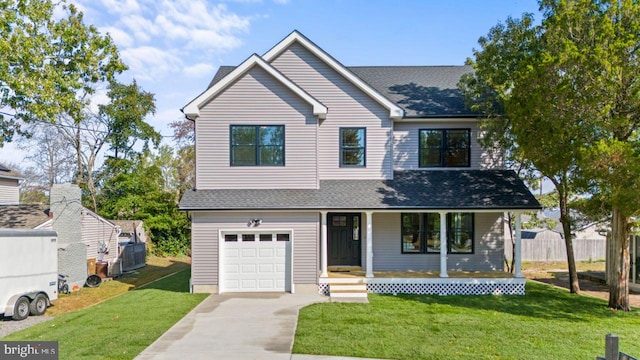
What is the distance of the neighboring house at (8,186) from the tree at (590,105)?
27.3 meters

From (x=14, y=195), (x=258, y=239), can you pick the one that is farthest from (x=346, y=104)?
(x=14, y=195)

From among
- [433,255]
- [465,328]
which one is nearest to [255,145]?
[433,255]

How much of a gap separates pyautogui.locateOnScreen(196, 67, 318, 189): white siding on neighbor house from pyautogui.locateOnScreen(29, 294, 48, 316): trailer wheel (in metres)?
6.23

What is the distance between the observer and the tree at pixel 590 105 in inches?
453

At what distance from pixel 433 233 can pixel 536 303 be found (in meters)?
4.46

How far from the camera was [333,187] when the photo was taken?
16.3m

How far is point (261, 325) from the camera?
11.0 meters

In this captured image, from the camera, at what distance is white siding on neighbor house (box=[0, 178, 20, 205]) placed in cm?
2541

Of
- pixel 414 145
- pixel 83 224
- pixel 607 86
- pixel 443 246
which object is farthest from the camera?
pixel 83 224

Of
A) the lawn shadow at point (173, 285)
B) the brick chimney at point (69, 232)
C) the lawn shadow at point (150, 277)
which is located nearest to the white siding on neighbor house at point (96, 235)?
the lawn shadow at point (150, 277)

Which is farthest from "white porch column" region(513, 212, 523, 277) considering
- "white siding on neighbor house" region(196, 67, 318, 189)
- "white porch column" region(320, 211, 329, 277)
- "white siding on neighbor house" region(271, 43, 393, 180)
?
"white siding on neighbor house" region(196, 67, 318, 189)

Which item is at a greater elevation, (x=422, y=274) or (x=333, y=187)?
(x=333, y=187)

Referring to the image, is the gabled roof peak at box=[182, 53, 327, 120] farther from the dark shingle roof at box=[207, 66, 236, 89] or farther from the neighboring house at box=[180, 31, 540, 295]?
the dark shingle roof at box=[207, 66, 236, 89]

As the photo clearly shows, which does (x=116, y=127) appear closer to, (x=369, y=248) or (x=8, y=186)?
(x=8, y=186)
